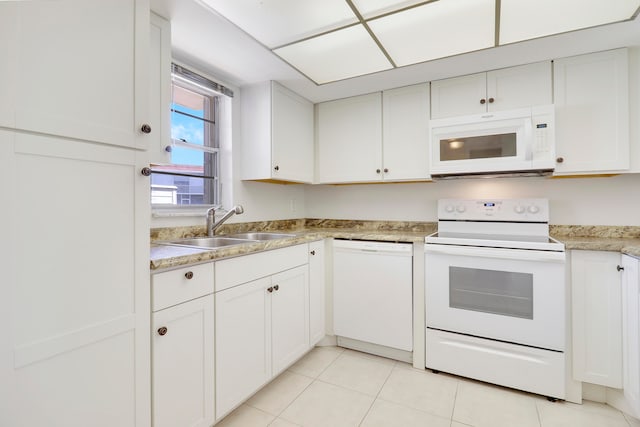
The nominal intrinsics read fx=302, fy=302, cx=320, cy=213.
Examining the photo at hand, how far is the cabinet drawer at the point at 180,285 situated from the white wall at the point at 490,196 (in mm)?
1794

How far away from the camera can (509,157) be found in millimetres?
1973

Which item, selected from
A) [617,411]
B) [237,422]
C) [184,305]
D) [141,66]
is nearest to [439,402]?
[617,411]

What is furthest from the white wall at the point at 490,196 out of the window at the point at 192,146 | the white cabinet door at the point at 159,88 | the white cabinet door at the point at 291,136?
the white cabinet door at the point at 159,88

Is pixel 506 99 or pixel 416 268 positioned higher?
pixel 506 99

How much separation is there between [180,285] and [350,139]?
1882 millimetres

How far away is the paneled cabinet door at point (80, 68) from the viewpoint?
0.84 meters

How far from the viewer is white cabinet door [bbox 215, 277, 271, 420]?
4.81 feet

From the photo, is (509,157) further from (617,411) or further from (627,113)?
(617,411)

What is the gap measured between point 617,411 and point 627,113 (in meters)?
1.72

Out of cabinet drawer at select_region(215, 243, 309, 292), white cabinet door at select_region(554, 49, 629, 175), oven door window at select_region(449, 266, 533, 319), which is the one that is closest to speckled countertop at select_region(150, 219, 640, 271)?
cabinet drawer at select_region(215, 243, 309, 292)

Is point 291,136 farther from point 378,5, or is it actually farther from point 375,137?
point 378,5

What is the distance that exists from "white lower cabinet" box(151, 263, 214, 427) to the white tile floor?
368 mm

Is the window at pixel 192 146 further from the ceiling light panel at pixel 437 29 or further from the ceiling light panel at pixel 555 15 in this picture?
the ceiling light panel at pixel 555 15

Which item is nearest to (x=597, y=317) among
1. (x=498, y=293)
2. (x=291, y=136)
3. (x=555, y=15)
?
(x=498, y=293)
